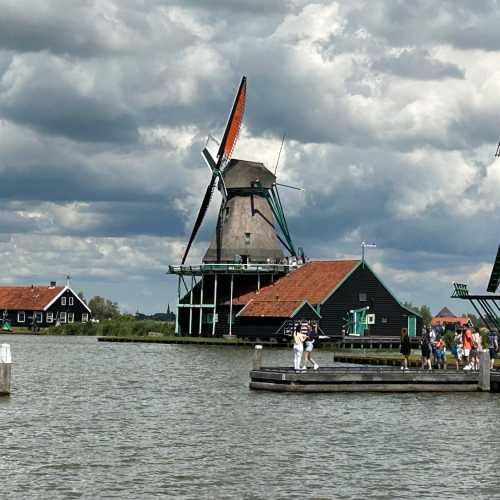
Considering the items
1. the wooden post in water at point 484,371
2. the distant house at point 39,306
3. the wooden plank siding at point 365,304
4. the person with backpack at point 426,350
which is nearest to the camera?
the wooden post in water at point 484,371

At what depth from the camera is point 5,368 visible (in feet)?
121

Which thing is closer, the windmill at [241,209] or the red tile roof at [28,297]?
the windmill at [241,209]

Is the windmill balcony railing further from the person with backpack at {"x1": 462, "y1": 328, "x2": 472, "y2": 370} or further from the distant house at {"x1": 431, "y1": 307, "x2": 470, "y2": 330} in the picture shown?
the person with backpack at {"x1": 462, "y1": 328, "x2": 472, "y2": 370}

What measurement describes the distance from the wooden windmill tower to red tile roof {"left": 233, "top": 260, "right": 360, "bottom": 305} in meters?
1.13

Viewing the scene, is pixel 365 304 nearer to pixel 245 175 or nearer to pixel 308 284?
pixel 308 284

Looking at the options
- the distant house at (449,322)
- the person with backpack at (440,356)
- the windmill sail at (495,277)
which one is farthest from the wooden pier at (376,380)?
the distant house at (449,322)

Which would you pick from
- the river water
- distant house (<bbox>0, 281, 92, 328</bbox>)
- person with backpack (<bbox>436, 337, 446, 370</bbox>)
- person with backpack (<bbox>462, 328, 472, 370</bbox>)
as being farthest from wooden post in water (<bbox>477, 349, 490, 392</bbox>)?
distant house (<bbox>0, 281, 92, 328</bbox>)

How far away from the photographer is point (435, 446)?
2853 centimetres

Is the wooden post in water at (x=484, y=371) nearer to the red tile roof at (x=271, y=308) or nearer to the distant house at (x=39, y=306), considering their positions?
the red tile roof at (x=271, y=308)

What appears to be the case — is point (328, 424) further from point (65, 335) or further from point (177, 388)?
point (65, 335)

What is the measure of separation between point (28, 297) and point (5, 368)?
100740 mm

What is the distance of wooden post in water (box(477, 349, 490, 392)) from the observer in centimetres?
4131

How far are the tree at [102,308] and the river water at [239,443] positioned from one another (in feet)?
431

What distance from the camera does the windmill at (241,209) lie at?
322ft
